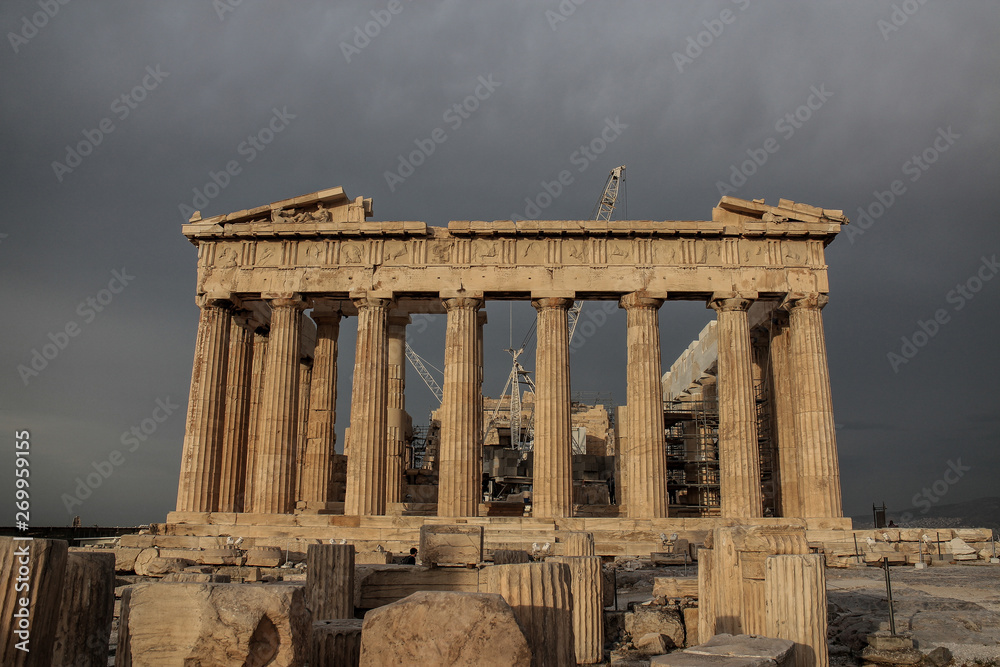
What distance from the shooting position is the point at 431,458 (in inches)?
1857

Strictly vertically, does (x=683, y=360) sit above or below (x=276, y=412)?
above

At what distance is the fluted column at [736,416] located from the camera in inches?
1054

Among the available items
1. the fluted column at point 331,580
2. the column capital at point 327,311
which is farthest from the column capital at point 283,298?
the fluted column at point 331,580

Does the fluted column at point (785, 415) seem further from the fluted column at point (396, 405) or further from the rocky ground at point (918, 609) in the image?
the fluted column at point (396, 405)

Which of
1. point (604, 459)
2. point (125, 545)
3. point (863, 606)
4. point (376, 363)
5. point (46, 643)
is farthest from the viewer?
point (604, 459)

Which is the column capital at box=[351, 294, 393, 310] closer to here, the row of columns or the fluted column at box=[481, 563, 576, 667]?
the row of columns

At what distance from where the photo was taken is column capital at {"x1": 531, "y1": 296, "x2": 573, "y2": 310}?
93.1 feet

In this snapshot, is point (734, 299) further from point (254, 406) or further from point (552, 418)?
point (254, 406)

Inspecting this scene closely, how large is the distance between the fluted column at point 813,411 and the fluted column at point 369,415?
46.3ft

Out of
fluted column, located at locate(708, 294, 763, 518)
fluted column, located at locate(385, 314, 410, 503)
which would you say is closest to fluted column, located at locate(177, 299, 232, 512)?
fluted column, located at locate(385, 314, 410, 503)

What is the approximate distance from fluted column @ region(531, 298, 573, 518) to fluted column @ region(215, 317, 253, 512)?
10.9 meters

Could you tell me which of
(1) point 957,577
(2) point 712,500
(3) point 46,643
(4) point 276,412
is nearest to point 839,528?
(1) point 957,577

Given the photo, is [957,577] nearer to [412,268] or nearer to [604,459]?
[412,268]

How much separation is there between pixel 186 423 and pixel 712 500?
2280 cm
